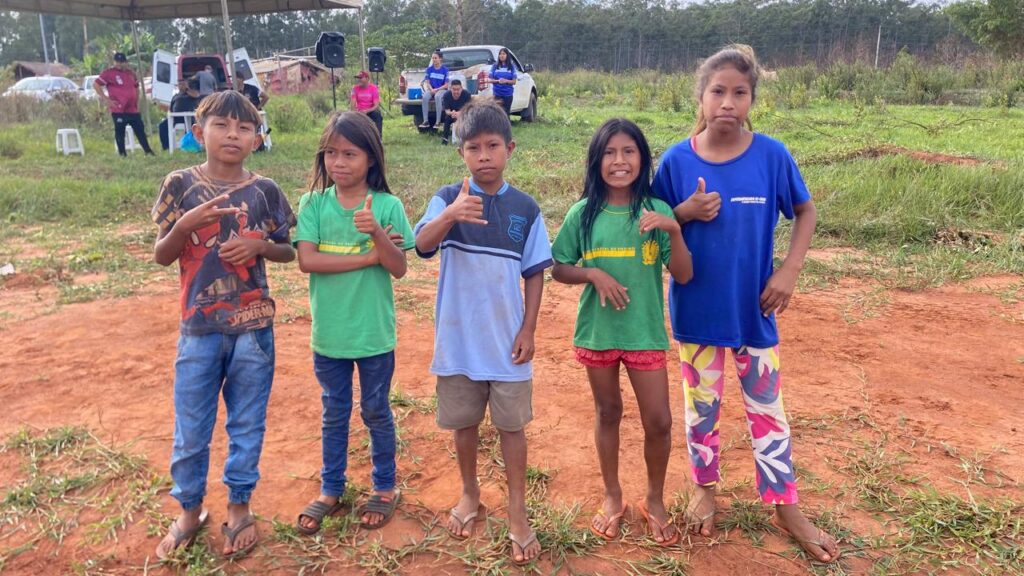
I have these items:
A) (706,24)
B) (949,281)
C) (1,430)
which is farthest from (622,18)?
(1,430)

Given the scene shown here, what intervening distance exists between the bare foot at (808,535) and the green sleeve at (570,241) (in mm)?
1061

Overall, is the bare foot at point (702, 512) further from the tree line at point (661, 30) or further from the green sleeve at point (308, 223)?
the tree line at point (661, 30)

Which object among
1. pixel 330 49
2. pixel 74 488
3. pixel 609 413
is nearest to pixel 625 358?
pixel 609 413

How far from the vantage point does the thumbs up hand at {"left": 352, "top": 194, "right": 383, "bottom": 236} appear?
2.04 m

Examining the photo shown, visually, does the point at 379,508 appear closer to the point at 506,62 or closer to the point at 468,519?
the point at 468,519

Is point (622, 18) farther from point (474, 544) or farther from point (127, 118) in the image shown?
point (474, 544)

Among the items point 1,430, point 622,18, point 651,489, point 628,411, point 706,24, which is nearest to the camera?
point 651,489

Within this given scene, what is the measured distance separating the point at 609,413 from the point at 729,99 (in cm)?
104

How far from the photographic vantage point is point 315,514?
235 centimetres

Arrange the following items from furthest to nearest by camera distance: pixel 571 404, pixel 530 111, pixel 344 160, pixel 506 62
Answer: pixel 530 111, pixel 506 62, pixel 571 404, pixel 344 160

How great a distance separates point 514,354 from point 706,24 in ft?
129

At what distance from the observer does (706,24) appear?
122ft

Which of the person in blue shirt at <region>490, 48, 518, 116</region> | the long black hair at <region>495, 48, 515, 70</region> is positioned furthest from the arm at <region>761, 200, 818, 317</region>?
the long black hair at <region>495, 48, 515, 70</region>

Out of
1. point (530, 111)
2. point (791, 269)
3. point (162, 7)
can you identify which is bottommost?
point (791, 269)
